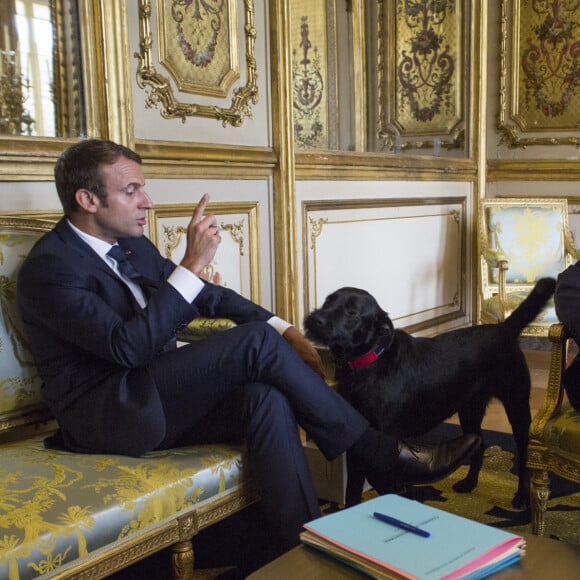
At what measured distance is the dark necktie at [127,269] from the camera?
1.78m

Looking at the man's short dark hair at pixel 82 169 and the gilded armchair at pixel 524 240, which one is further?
the gilded armchair at pixel 524 240

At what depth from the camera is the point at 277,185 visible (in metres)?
3.11

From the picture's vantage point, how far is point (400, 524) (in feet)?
3.75

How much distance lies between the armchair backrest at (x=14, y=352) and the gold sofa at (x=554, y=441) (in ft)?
4.03

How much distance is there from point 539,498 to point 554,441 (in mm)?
155

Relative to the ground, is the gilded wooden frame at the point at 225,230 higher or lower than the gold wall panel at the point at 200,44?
lower

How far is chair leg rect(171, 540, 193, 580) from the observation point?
153cm

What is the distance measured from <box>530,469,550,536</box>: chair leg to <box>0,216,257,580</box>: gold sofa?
0.71 metres

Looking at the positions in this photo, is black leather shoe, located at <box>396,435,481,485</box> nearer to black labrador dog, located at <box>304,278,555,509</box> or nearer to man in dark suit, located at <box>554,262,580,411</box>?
black labrador dog, located at <box>304,278,555,509</box>

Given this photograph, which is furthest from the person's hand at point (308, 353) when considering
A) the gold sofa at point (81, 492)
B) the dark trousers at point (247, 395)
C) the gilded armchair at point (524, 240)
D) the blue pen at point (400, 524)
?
the gilded armchair at point (524, 240)

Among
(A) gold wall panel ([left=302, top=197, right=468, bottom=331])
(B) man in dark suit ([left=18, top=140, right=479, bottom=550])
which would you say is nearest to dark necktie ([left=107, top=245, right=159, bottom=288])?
(B) man in dark suit ([left=18, top=140, right=479, bottom=550])

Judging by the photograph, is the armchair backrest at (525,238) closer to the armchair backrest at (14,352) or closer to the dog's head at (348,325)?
the dog's head at (348,325)

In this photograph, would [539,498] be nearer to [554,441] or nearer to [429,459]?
[554,441]

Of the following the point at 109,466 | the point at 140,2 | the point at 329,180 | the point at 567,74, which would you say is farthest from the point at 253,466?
the point at 567,74
